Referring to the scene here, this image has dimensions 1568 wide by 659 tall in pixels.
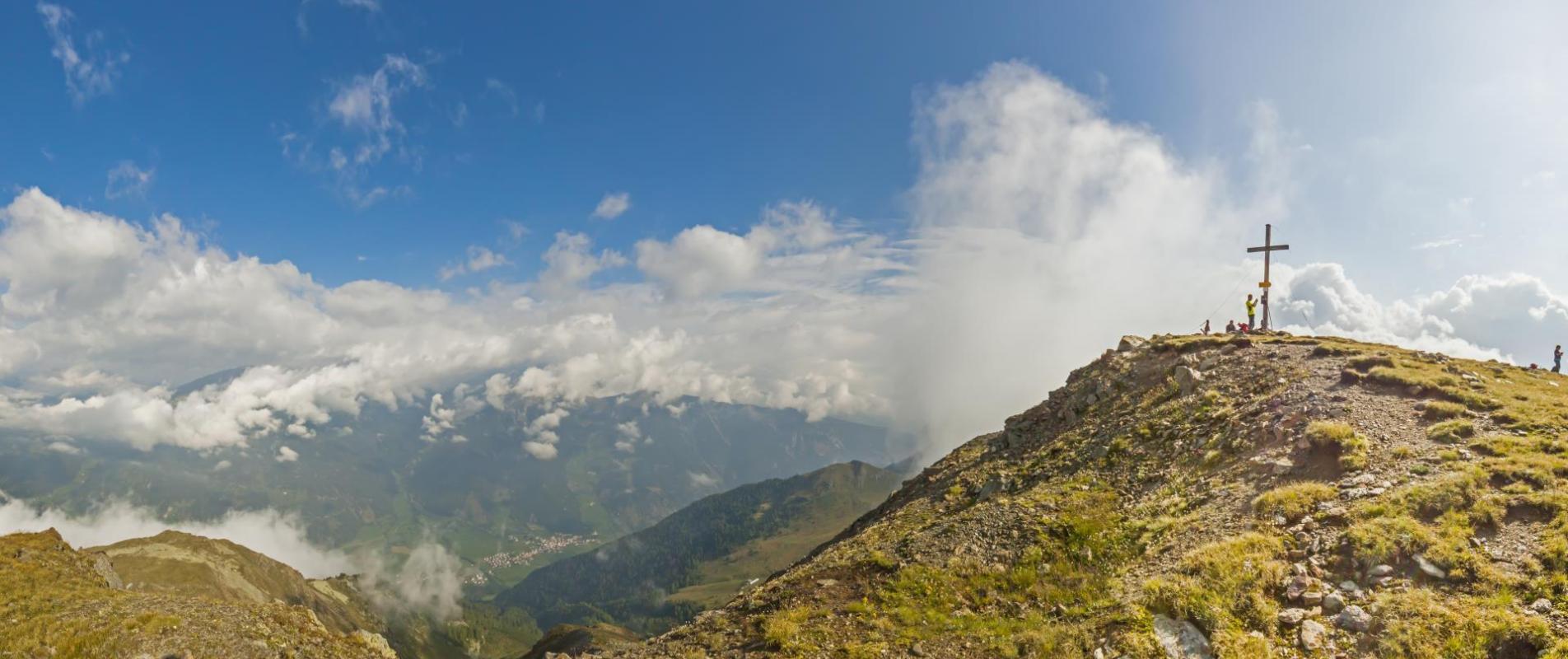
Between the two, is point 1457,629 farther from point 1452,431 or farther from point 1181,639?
point 1452,431

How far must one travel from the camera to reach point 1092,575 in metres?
19.8

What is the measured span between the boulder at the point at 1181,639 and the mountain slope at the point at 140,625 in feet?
102

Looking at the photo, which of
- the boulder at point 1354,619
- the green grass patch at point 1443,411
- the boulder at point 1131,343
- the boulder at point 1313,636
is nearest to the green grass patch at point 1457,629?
the boulder at point 1354,619

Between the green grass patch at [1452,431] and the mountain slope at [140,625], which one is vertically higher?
the green grass patch at [1452,431]

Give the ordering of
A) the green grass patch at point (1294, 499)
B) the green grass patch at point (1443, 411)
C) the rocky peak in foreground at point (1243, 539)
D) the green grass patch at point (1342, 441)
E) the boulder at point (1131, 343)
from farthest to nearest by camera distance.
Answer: the boulder at point (1131, 343), the green grass patch at point (1443, 411), the green grass patch at point (1342, 441), the green grass patch at point (1294, 499), the rocky peak in foreground at point (1243, 539)

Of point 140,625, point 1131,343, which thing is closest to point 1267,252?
point 1131,343

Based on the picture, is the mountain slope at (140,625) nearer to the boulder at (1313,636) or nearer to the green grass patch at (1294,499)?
the boulder at (1313,636)

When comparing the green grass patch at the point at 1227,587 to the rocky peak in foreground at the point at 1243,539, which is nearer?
the rocky peak in foreground at the point at 1243,539

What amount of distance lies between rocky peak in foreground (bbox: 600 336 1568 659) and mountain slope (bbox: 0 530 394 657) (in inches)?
623

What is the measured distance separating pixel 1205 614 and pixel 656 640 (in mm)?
17309

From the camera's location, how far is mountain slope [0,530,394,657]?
23625mm

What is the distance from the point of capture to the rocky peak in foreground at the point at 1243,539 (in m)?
13.7

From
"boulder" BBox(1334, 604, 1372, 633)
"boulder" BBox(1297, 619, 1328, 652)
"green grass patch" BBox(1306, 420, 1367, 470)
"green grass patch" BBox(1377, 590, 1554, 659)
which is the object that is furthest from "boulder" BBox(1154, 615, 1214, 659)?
"green grass patch" BBox(1306, 420, 1367, 470)

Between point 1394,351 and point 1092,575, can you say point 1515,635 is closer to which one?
point 1092,575
